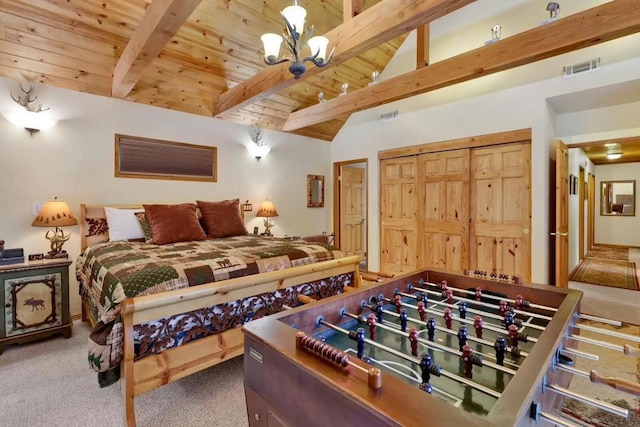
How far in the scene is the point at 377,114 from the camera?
16.5 ft

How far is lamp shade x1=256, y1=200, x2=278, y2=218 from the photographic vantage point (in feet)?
15.0

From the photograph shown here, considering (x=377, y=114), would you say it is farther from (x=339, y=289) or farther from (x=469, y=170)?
(x=339, y=289)

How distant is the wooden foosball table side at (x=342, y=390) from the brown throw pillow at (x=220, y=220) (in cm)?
254

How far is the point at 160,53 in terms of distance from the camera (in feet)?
10.3

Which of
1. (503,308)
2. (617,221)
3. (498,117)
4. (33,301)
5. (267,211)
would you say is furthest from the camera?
(617,221)

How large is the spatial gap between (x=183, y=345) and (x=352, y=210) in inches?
187

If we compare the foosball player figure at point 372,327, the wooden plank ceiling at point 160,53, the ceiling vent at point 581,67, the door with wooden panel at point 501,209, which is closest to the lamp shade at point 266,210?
the wooden plank ceiling at point 160,53

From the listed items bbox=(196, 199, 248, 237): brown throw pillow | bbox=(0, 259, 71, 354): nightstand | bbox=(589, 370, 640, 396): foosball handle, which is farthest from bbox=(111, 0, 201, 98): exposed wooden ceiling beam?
bbox=(589, 370, 640, 396): foosball handle

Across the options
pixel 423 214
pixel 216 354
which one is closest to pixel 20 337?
pixel 216 354

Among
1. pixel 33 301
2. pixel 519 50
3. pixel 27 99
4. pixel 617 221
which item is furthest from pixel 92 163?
pixel 617 221

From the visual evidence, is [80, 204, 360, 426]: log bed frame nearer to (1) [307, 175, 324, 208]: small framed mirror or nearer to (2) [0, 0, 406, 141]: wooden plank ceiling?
(2) [0, 0, 406, 141]: wooden plank ceiling

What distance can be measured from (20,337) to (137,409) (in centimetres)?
152

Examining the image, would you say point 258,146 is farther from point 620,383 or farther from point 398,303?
point 620,383

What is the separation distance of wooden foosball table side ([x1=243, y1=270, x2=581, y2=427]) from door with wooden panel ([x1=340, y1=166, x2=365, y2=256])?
4.82 metres
